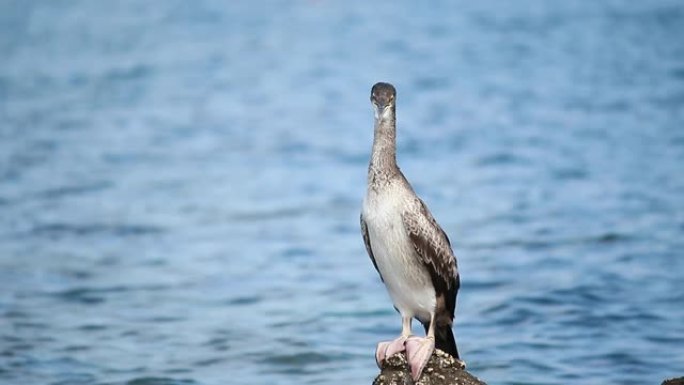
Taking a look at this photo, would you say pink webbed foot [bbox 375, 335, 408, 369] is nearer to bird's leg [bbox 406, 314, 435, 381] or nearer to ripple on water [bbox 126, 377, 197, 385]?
bird's leg [bbox 406, 314, 435, 381]

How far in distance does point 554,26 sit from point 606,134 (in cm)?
782

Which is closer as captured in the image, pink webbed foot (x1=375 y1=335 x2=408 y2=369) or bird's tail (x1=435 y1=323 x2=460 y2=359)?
pink webbed foot (x1=375 y1=335 x2=408 y2=369)

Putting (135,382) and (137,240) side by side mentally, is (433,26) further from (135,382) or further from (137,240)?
(135,382)

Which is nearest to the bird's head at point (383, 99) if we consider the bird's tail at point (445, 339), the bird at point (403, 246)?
the bird at point (403, 246)

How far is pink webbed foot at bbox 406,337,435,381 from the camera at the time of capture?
8047mm

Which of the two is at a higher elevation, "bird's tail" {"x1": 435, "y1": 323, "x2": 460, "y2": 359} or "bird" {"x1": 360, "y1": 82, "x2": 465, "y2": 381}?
"bird" {"x1": 360, "y1": 82, "x2": 465, "y2": 381}

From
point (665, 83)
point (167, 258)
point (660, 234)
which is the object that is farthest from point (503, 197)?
point (665, 83)

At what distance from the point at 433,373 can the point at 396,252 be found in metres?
0.73

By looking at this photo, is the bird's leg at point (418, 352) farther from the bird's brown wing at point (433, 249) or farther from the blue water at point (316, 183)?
the blue water at point (316, 183)

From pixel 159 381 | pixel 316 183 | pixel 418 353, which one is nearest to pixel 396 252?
pixel 418 353

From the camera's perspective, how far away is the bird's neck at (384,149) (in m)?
8.49

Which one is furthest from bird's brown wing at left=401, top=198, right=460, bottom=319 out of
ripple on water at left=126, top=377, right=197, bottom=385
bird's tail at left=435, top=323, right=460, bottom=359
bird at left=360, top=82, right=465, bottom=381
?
ripple on water at left=126, top=377, right=197, bottom=385

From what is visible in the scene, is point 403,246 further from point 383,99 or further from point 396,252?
point 383,99

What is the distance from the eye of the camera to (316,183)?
64.2ft
